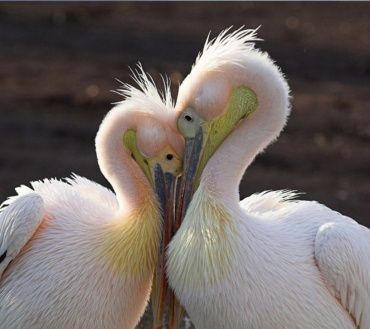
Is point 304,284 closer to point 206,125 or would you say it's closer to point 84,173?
point 206,125

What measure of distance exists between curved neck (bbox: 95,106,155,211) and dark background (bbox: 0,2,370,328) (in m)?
4.19

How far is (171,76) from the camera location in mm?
13938

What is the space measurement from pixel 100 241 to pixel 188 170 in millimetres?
Answer: 566

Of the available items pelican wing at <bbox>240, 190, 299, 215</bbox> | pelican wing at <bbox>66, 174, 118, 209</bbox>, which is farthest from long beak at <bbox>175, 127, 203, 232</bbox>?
pelican wing at <bbox>66, 174, 118, 209</bbox>

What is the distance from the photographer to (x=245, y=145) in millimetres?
6629

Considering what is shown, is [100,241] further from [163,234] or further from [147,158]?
[147,158]

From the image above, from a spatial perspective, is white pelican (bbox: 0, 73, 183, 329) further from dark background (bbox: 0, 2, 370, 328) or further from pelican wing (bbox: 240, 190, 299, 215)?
dark background (bbox: 0, 2, 370, 328)

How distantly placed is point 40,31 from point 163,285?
9406 millimetres

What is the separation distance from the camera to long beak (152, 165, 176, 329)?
669cm

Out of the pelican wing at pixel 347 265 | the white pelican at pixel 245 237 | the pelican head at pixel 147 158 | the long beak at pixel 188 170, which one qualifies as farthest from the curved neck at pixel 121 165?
the pelican wing at pixel 347 265

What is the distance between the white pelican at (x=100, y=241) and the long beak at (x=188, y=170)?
0.09m

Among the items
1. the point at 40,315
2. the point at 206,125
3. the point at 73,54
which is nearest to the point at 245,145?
the point at 206,125

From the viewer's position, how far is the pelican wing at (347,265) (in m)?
6.43

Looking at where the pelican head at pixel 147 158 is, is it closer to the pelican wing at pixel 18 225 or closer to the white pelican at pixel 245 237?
the white pelican at pixel 245 237
